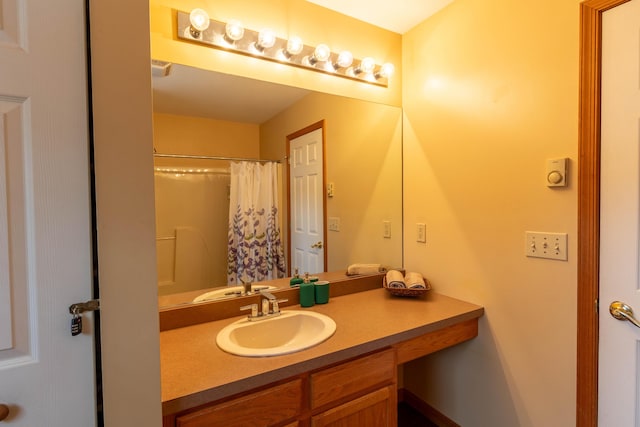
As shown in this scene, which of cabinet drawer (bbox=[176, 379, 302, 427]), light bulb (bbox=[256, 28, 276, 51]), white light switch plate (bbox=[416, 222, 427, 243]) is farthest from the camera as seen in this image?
white light switch plate (bbox=[416, 222, 427, 243])

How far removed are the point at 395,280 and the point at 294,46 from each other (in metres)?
1.36

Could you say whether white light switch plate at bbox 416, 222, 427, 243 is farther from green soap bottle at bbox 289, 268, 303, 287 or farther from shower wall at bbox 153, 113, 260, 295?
shower wall at bbox 153, 113, 260, 295

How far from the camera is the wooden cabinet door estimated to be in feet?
3.76

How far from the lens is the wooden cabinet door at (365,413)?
114 cm

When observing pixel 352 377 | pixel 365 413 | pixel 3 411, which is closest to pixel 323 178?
pixel 352 377

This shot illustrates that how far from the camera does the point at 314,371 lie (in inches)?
43.6

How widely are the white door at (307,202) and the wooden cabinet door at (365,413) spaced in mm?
744

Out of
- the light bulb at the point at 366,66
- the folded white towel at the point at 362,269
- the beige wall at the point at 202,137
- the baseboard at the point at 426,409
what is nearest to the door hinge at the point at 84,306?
the beige wall at the point at 202,137

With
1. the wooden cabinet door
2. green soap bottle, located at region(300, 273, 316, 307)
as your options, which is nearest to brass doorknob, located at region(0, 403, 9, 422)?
the wooden cabinet door

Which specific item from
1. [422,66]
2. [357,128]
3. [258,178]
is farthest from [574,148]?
[258,178]

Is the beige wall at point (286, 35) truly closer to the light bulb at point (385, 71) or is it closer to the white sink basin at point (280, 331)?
the light bulb at point (385, 71)

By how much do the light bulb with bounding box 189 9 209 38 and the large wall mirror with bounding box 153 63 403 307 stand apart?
6.5 inches

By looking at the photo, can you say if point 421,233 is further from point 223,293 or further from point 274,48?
point 274,48

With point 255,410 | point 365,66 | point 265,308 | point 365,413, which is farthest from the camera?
point 365,66
